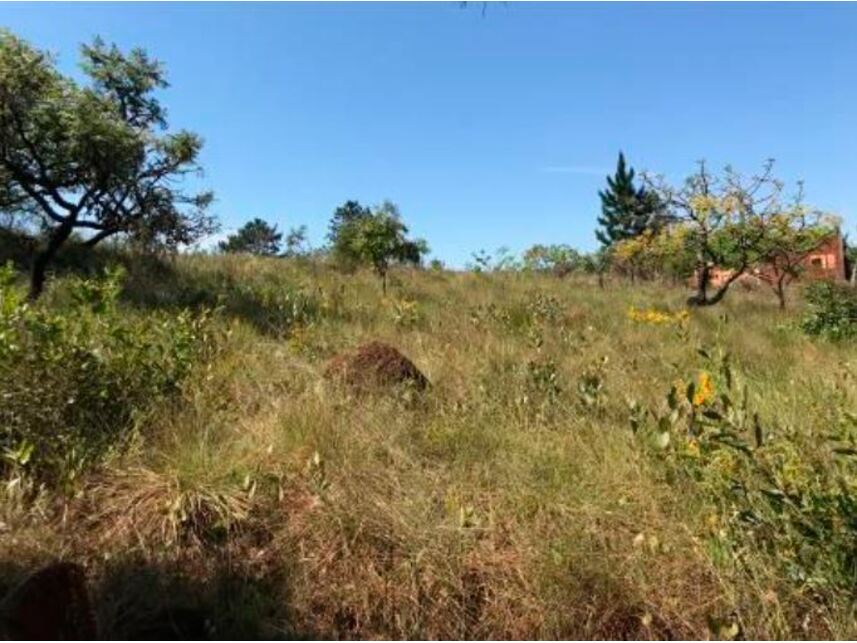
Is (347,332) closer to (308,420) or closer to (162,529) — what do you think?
(308,420)

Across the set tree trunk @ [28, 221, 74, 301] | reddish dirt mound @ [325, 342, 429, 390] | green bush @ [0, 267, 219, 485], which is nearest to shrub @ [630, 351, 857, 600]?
reddish dirt mound @ [325, 342, 429, 390]

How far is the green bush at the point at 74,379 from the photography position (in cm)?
356

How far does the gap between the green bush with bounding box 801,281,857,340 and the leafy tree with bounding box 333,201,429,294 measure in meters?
6.18

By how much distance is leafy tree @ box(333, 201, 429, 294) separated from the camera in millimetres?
12602

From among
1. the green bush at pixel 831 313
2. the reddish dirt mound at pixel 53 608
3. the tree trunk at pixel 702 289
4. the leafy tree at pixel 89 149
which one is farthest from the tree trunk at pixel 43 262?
the tree trunk at pixel 702 289

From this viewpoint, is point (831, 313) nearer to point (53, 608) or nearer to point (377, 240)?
point (377, 240)

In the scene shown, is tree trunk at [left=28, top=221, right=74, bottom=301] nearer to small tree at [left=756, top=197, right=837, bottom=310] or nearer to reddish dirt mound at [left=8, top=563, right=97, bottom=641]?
reddish dirt mound at [left=8, top=563, right=97, bottom=641]

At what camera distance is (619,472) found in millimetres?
3543

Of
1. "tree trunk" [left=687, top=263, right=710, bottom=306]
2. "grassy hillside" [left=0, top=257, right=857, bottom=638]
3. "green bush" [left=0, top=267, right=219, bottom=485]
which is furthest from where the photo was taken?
"tree trunk" [left=687, top=263, right=710, bottom=306]

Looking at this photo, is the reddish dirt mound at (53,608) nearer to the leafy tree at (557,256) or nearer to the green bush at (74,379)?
the green bush at (74,379)

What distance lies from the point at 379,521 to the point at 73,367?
1975mm

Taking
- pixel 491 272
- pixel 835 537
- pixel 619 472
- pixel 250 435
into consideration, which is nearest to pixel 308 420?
pixel 250 435

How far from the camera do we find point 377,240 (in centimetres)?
1253

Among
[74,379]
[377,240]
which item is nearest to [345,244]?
[377,240]
